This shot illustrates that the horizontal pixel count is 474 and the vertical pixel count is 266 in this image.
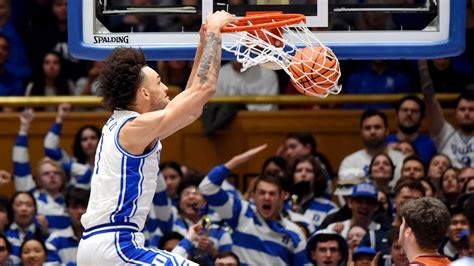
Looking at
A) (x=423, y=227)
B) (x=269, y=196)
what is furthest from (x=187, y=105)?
(x=269, y=196)

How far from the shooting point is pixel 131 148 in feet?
24.3

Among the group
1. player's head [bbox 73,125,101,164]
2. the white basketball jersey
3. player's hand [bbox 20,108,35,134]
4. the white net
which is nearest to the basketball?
the white net

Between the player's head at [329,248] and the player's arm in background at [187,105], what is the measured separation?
3.35 metres

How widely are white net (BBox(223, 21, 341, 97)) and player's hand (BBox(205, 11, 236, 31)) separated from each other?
0.44m

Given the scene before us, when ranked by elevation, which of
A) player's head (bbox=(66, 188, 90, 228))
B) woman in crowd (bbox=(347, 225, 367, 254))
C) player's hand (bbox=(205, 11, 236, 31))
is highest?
player's hand (bbox=(205, 11, 236, 31))

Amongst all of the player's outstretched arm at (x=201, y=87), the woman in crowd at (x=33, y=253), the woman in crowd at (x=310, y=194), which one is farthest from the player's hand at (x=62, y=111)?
the player's outstretched arm at (x=201, y=87)

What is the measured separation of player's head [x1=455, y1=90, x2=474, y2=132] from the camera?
12.4 metres

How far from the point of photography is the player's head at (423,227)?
7113 millimetres

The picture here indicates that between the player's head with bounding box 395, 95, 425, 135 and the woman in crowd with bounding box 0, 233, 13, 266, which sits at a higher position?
the player's head with bounding box 395, 95, 425, 135

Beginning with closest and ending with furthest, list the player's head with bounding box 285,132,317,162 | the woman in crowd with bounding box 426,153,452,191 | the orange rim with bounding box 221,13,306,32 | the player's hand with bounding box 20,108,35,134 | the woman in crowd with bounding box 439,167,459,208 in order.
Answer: the orange rim with bounding box 221,13,306,32 < the woman in crowd with bounding box 439,167,459,208 < the woman in crowd with bounding box 426,153,452,191 < the player's head with bounding box 285,132,317,162 < the player's hand with bounding box 20,108,35,134

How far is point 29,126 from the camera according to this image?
1364cm

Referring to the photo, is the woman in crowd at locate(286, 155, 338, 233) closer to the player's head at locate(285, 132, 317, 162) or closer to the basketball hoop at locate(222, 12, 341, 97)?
the player's head at locate(285, 132, 317, 162)

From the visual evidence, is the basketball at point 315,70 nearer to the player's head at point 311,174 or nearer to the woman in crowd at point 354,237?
the woman in crowd at point 354,237

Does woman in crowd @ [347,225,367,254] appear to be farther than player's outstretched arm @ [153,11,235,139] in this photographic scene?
Yes
